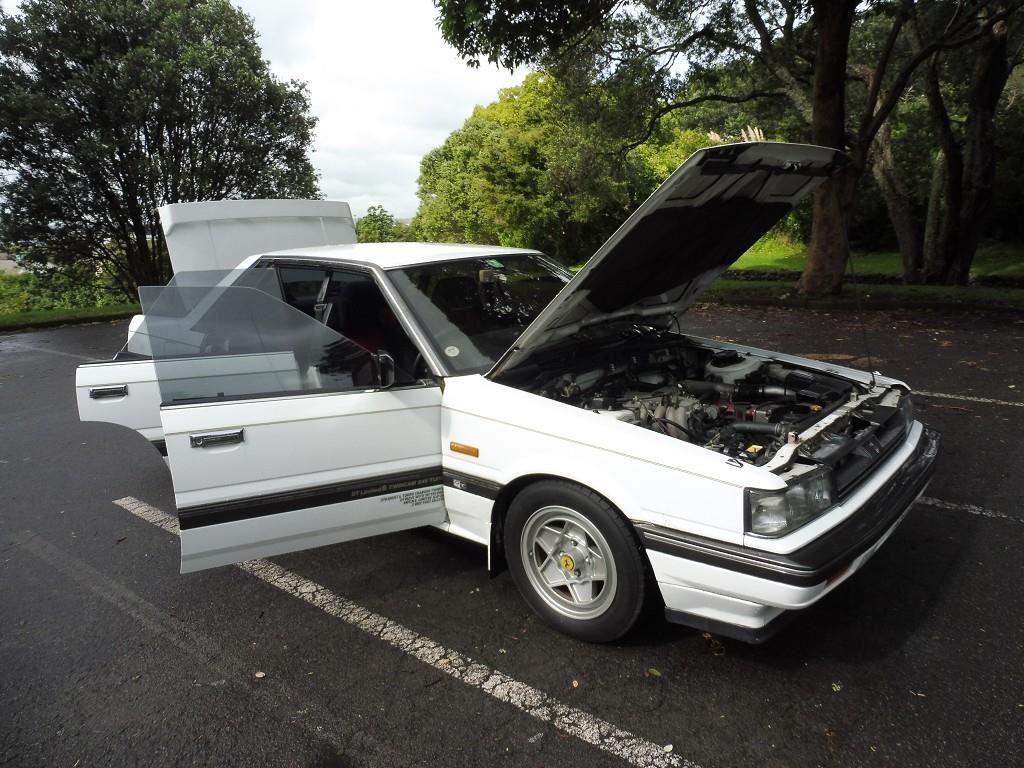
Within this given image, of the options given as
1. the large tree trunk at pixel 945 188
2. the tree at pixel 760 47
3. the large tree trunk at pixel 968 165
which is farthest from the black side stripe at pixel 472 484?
the large tree trunk at pixel 945 188

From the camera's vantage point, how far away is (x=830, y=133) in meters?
11.5

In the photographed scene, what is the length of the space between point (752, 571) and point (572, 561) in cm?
77

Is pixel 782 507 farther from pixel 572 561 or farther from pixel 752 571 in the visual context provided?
pixel 572 561

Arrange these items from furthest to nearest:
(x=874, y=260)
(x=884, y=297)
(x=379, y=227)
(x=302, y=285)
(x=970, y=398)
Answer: (x=379, y=227) → (x=874, y=260) → (x=884, y=297) → (x=970, y=398) → (x=302, y=285)

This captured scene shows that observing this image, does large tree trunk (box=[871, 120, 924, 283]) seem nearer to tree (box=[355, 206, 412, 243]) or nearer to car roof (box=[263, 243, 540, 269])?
car roof (box=[263, 243, 540, 269])

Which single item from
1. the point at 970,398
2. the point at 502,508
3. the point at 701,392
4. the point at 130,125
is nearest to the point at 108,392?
the point at 502,508

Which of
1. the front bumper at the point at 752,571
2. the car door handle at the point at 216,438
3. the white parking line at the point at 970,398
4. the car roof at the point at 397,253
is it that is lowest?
the white parking line at the point at 970,398

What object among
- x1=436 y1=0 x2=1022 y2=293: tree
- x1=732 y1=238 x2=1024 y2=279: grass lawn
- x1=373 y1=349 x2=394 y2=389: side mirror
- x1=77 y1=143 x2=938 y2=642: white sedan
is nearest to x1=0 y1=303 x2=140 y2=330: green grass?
x1=436 y1=0 x2=1022 y2=293: tree

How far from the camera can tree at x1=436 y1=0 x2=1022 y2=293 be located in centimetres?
1015

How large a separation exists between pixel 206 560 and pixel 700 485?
209cm

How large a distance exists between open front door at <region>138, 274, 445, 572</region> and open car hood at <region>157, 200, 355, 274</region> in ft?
8.87

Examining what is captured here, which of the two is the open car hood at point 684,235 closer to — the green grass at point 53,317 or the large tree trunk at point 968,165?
the large tree trunk at point 968,165

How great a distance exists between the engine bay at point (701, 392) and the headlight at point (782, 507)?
0.21 meters

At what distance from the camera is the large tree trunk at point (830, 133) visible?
11.0m
